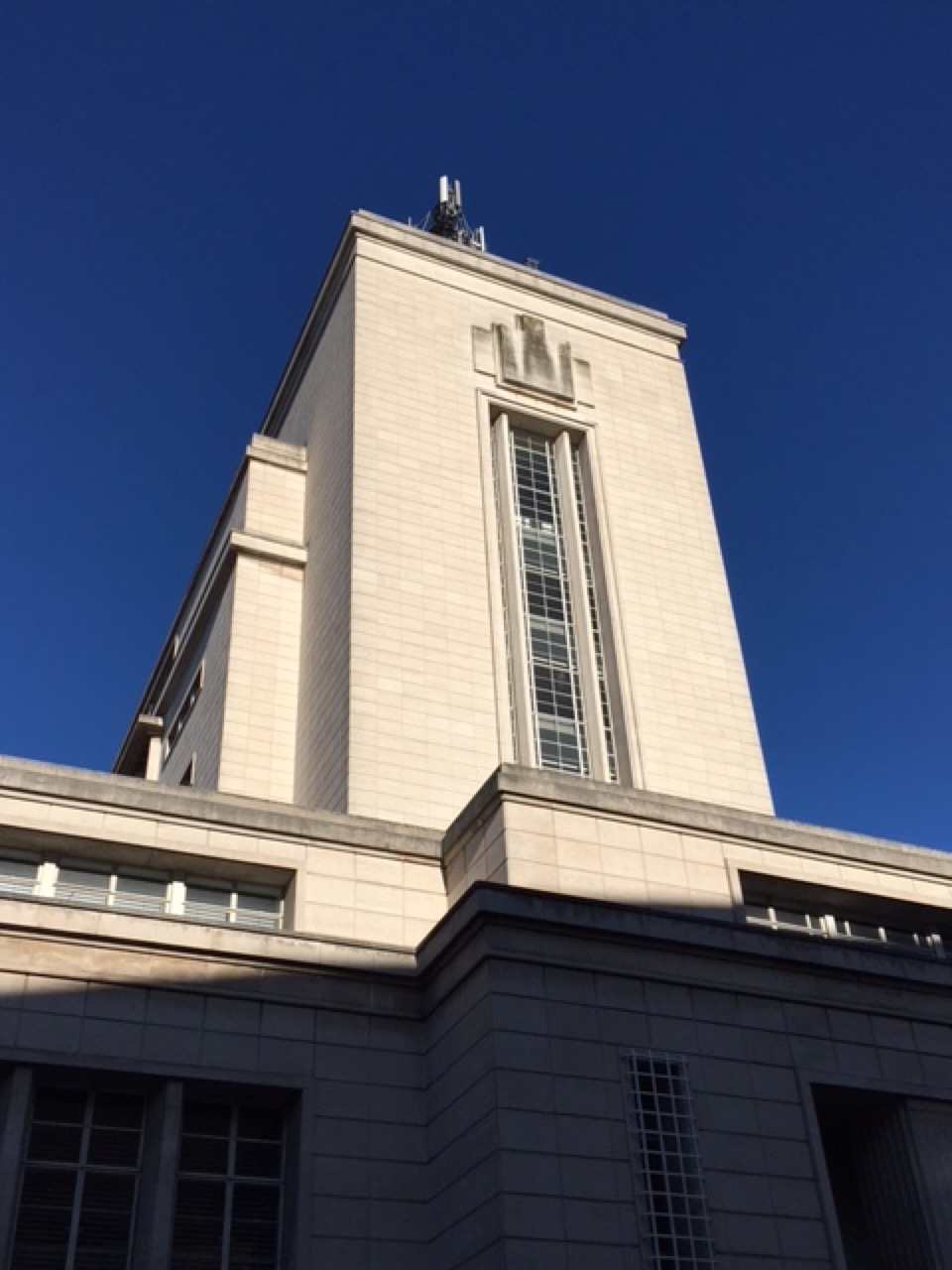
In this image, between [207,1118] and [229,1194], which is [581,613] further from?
[229,1194]

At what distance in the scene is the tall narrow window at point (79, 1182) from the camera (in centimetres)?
1961

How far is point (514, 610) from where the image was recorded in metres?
37.6

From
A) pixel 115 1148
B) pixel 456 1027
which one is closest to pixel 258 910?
pixel 456 1027

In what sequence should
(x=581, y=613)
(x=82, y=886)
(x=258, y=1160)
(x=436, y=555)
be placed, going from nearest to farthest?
(x=258, y=1160), (x=82, y=886), (x=436, y=555), (x=581, y=613)

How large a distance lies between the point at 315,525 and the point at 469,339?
795 centimetres

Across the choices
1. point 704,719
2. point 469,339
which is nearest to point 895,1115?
point 704,719

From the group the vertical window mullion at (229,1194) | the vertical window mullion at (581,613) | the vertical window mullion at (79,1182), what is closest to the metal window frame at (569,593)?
the vertical window mullion at (581,613)

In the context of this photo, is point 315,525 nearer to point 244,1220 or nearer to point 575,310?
point 575,310

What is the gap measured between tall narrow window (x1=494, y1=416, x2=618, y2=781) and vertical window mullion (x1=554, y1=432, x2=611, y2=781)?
0.09 feet

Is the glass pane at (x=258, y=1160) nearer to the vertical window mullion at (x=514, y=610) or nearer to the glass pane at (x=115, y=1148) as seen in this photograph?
the glass pane at (x=115, y=1148)

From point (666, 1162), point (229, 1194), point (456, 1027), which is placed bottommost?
point (666, 1162)

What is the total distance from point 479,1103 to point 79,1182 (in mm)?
6101

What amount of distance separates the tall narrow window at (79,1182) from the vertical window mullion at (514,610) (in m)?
15.7

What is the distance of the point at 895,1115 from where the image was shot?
74.6 feet
